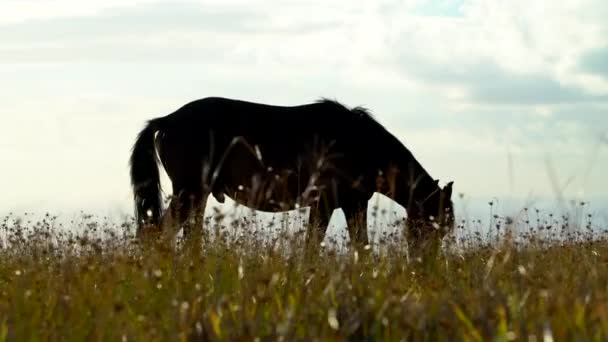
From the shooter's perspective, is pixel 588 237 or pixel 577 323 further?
pixel 588 237

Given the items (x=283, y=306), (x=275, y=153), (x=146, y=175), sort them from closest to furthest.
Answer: (x=283, y=306)
(x=146, y=175)
(x=275, y=153)

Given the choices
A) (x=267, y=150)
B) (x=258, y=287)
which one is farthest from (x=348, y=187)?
(x=258, y=287)

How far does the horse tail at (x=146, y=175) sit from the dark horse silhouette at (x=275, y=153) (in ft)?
0.04

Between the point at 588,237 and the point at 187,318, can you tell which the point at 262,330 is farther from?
the point at 588,237

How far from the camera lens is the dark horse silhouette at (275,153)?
38.1ft

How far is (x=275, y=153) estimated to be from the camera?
11.8m

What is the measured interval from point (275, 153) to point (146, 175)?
1.67 m

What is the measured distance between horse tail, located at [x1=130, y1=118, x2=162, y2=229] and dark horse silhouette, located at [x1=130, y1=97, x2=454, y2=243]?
0.04 ft

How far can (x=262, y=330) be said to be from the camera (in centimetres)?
429

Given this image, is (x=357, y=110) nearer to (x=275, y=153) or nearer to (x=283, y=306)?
(x=275, y=153)

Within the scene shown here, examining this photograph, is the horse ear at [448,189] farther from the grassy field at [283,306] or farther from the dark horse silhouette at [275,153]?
the grassy field at [283,306]

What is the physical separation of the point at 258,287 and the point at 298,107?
742 centimetres

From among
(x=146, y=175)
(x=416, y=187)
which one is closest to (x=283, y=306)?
(x=146, y=175)

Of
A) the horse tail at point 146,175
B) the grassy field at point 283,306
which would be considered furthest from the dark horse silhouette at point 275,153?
the grassy field at point 283,306
